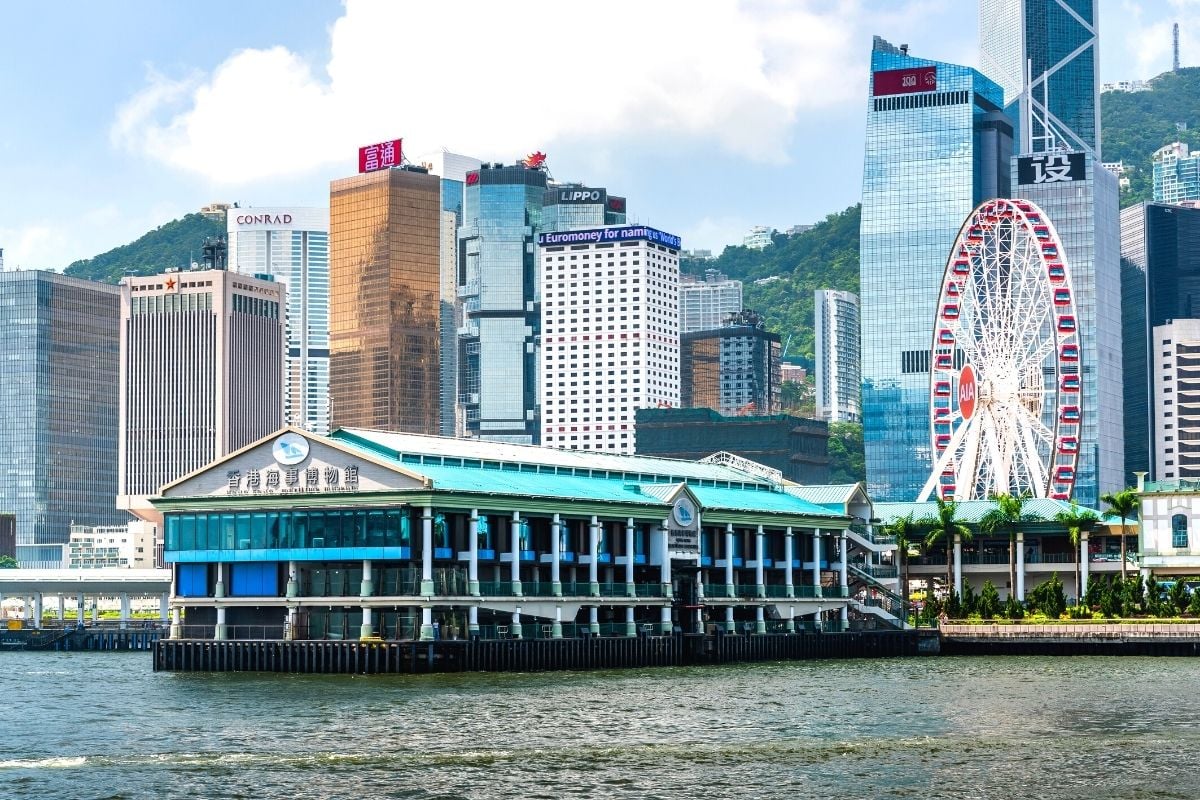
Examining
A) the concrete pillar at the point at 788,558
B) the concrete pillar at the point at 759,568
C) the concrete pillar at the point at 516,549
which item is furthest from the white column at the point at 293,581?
the concrete pillar at the point at 788,558

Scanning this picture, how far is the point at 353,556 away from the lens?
14938 centimetres

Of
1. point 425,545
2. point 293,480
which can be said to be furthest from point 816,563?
point 293,480

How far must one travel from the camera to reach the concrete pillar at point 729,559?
7156 inches

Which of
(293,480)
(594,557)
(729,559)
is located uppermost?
(293,480)

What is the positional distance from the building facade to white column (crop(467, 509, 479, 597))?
0.21 meters

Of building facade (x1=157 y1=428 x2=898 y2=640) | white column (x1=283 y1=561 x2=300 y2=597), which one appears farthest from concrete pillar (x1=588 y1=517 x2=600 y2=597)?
white column (x1=283 y1=561 x2=300 y2=597)

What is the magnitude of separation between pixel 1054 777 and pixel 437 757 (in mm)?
25480

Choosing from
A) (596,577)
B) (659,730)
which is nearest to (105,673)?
(596,577)

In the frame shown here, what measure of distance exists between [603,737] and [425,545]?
167 ft

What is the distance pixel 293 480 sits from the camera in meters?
154

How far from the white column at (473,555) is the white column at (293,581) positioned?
12.2 meters

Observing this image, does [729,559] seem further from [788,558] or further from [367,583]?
[367,583]

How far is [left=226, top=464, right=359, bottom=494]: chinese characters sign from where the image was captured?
151m

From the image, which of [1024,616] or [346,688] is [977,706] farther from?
[1024,616]
